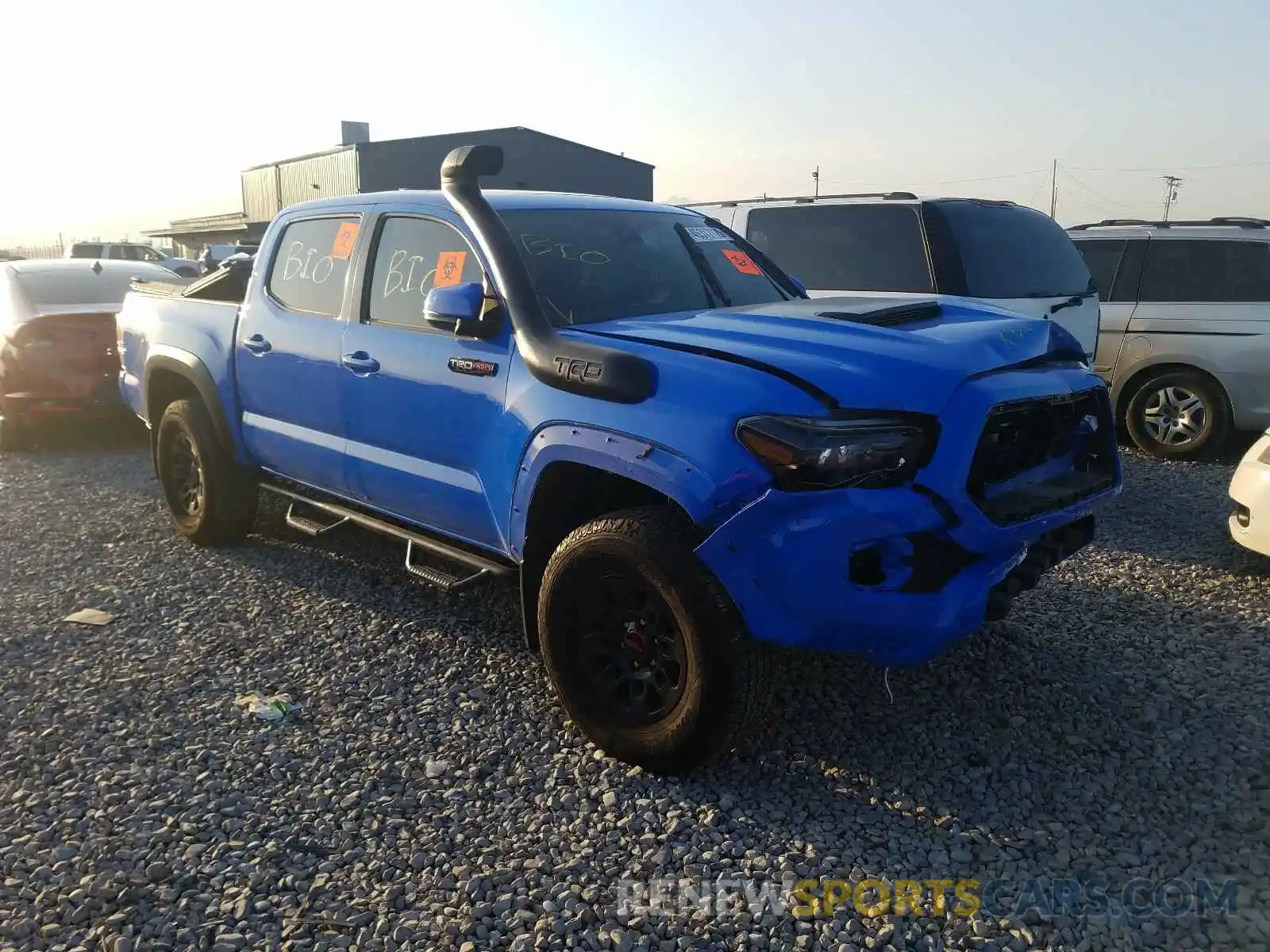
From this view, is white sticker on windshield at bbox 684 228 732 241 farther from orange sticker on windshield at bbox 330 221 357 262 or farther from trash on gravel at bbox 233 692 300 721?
trash on gravel at bbox 233 692 300 721

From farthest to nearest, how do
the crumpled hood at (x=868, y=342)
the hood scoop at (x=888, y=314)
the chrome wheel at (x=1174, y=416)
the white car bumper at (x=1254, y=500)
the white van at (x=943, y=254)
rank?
the chrome wheel at (x=1174, y=416), the white van at (x=943, y=254), the white car bumper at (x=1254, y=500), the hood scoop at (x=888, y=314), the crumpled hood at (x=868, y=342)

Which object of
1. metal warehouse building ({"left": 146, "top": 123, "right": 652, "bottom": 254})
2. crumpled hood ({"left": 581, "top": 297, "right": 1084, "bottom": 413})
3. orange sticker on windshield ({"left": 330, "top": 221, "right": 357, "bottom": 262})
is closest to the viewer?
crumpled hood ({"left": 581, "top": 297, "right": 1084, "bottom": 413})

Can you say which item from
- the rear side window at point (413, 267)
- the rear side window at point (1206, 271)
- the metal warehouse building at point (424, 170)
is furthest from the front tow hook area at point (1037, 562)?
the metal warehouse building at point (424, 170)

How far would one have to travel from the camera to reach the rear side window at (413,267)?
3.80 m

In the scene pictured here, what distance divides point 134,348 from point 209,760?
3525 millimetres

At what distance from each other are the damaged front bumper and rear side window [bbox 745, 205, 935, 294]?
12.2ft

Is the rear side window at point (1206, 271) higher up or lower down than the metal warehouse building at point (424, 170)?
lower down

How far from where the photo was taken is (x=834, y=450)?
2666 millimetres

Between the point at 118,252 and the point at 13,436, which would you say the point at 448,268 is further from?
the point at 118,252

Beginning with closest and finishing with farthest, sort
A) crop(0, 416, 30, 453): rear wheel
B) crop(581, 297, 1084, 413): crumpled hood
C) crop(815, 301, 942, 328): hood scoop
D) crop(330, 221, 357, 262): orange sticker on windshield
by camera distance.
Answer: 1. crop(581, 297, 1084, 413): crumpled hood
2. crop(815, 301, 942, 328): hood scoop
3. crop(330, 221, 357, 262): orange sticker on windshield
4. crop(0, 416, 30, 453): rear wheel

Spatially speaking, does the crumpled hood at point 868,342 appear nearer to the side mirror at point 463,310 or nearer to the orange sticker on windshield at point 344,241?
the side mirror at point 463,310

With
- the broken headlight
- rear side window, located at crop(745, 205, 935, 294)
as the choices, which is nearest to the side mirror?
Result: the broken headlight

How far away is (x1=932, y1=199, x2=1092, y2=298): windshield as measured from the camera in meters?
6.16

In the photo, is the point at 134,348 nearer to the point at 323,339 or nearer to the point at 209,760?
the point at 323,339
